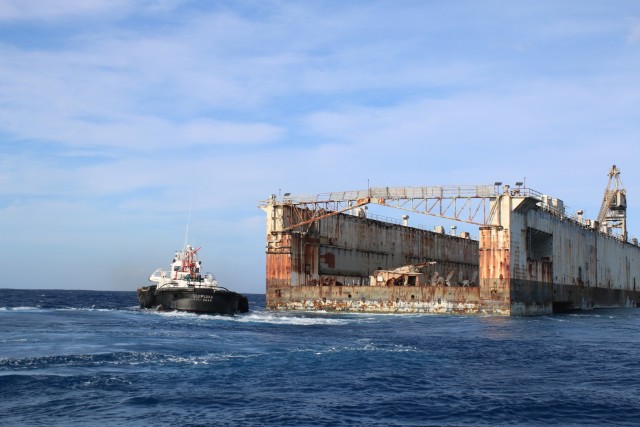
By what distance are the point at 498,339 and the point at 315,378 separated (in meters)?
16.9

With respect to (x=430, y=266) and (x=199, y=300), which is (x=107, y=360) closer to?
(x=199, y=300)

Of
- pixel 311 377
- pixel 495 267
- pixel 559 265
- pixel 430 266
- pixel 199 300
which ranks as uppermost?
pixel 430 266

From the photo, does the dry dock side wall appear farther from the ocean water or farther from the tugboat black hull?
the tugboat black hull

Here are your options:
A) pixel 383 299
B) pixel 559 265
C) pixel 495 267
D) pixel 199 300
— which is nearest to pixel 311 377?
pixel 199 300

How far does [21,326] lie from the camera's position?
42.8 meters

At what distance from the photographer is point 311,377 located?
81.7ft

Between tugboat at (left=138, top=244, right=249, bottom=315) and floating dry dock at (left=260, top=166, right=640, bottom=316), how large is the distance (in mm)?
7968

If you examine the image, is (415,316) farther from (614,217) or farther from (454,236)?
(614,217)

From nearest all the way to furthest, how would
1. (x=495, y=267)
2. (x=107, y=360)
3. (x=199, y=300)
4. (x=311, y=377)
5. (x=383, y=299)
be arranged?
(x=311, y=377) → (x=107, y=360) → (x=199, y=300) → (x=495, y=267) → (x=383, y=299)

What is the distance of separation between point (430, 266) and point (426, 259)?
4.61 ft

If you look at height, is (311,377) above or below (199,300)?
below

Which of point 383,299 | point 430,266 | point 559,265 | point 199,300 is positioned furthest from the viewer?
point 430,266

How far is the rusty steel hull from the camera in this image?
60.4 m

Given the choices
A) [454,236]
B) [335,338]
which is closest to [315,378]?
[335,338]
